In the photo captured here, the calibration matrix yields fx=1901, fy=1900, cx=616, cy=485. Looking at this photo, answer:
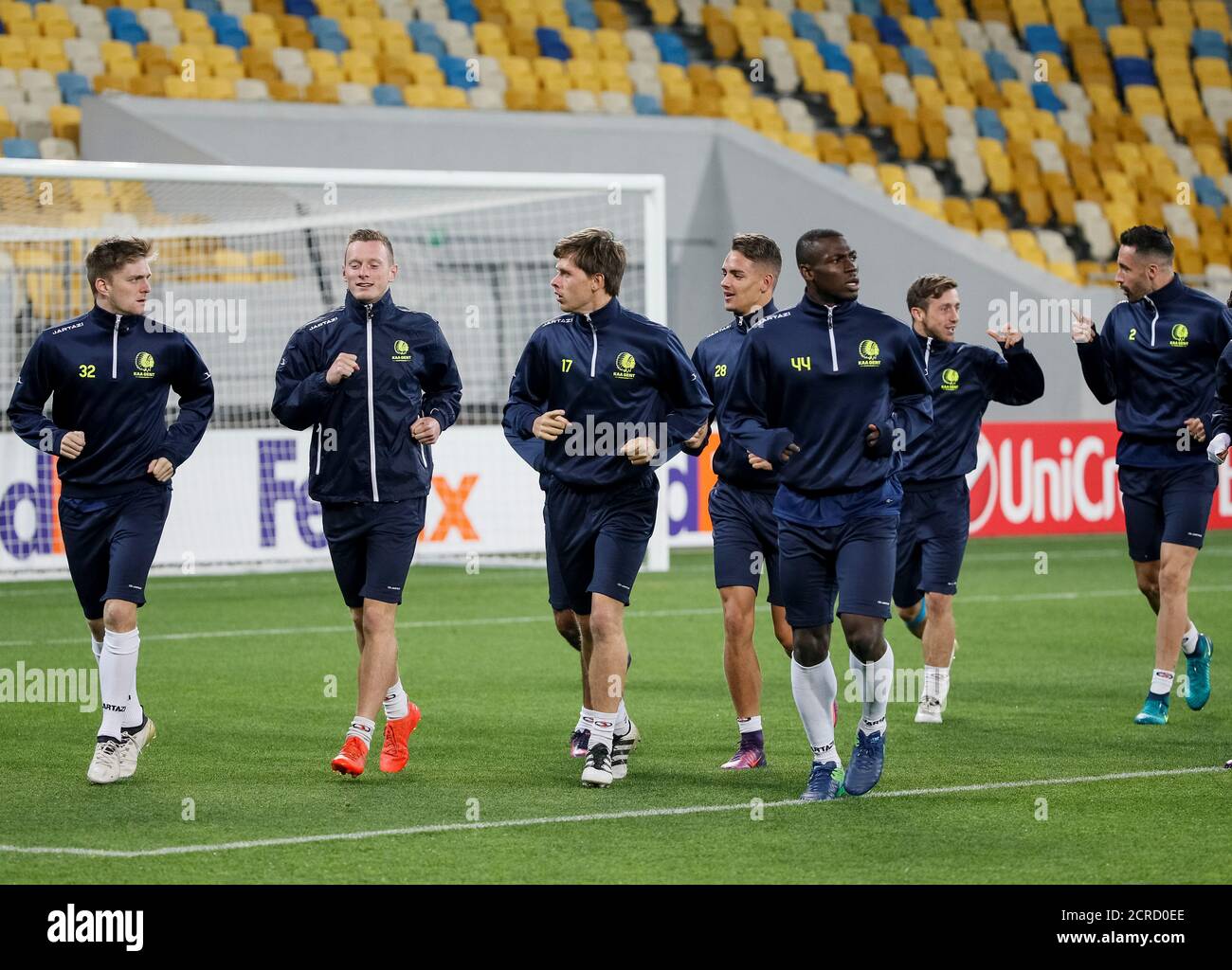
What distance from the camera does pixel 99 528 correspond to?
24.7 feet

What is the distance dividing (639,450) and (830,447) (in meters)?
0.77

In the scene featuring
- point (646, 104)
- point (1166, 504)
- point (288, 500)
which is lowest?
point (288, 500)

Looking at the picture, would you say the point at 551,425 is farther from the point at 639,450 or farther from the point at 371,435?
the point at 371,435

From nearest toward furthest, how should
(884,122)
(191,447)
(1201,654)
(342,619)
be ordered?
(191,447) < (1201,654) < (342,619) < (884,122)

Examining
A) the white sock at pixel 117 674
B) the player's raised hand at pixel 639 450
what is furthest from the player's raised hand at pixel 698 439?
the white sock at pixel 117 674

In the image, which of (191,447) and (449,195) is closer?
(191,447)

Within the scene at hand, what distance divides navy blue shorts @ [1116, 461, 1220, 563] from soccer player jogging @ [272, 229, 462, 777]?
3.40 meters

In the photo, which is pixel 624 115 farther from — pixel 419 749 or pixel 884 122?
pixel 419 749

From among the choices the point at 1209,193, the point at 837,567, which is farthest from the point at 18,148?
the point at 1209,193

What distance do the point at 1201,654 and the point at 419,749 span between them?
12.5ft

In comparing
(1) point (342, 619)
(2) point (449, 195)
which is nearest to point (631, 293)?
(2) point (449, 195)

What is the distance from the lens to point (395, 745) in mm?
7648

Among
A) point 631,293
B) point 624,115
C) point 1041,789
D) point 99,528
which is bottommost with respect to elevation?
point 1041,789

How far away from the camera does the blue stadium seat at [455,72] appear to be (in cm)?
2153
